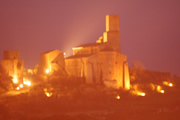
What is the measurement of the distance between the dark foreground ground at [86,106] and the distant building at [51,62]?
963 cm

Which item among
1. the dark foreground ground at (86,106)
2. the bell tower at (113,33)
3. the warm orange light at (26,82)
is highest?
the bell tower at (113,33)

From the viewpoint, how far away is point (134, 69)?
91250 millimetres

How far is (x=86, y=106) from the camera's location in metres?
68.5

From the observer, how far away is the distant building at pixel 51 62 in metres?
80.0

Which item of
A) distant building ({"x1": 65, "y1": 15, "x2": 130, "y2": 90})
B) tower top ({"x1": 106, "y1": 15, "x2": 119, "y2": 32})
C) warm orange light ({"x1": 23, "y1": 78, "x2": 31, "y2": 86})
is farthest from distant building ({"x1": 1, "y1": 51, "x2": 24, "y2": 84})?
tower top ({"x1": 106, "y1": 15, "x2": 119, "y2": 32})

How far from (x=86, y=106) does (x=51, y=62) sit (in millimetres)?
15832

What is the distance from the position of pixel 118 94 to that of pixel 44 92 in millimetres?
13599

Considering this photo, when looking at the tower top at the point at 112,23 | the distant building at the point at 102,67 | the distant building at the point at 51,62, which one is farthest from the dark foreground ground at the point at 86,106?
the tower top at the point at 112,23

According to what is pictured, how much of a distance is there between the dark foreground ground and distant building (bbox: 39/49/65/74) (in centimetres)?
963

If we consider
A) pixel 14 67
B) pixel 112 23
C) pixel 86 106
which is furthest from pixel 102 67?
pixel 14 67

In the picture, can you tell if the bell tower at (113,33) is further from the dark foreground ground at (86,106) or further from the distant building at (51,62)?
the dark foreground ground at (86,106)

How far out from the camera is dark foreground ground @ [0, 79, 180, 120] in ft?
208

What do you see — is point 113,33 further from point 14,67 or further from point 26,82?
point 14,67

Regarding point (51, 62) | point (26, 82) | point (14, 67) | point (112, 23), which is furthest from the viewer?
point (112, 23)
